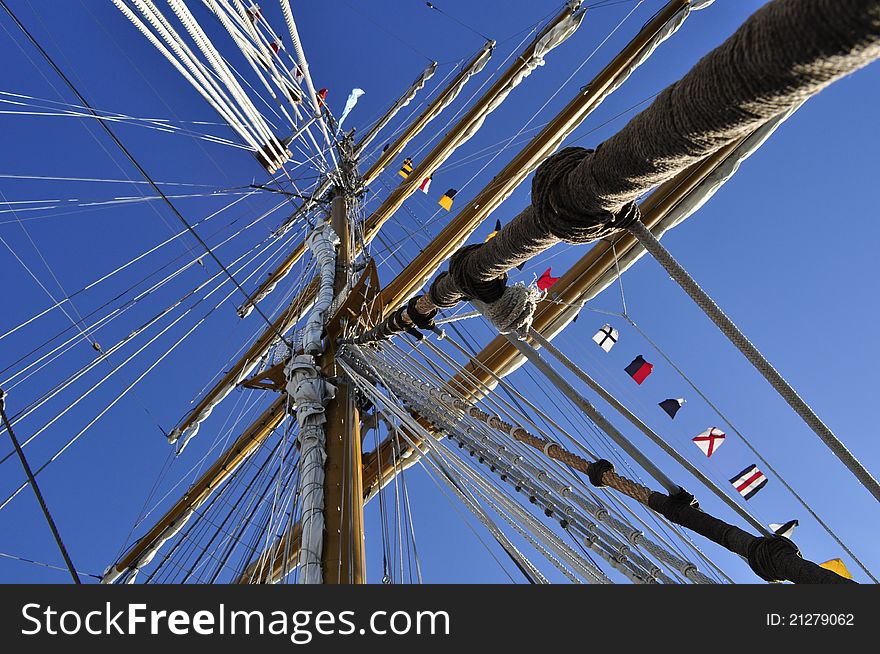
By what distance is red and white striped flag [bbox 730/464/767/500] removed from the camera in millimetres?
5328

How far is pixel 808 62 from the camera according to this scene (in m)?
1.00

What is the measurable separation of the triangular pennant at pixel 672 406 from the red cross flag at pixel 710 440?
500 millimetres

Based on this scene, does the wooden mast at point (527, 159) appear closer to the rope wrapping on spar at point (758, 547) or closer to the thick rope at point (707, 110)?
the rope wrapping on spar at point (758, 547)

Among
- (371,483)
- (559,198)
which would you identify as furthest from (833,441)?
(371,483)

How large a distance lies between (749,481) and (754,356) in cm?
444

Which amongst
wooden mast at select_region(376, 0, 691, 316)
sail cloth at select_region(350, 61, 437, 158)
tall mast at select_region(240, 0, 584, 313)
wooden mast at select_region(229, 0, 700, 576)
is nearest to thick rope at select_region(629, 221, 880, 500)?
wooden mast at select_region(229, 0, 700, 576)

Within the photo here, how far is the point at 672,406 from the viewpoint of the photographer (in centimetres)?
548

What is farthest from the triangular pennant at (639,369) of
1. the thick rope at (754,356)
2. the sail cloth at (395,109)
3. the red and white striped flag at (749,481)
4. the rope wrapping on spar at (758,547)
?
the sail cloth at (395,109)

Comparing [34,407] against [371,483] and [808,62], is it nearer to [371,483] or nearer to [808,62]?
[371,483]

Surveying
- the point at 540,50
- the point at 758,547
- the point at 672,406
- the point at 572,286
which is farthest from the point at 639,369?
the point at 540,50

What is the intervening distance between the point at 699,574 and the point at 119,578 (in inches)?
368

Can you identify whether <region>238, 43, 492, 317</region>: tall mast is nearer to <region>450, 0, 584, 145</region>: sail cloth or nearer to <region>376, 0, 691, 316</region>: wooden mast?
<region>450, 0, 584, 145</region>: sail cloth

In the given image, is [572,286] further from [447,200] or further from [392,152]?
[392,152]

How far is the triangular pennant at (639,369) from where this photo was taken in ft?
19.1
